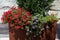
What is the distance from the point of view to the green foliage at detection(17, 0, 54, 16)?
3006 mm

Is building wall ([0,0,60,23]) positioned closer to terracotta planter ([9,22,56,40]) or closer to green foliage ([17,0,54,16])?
green foliage ([17,0,54,16])

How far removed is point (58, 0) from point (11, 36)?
3.10 feet

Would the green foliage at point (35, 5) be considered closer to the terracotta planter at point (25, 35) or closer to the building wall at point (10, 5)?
the building wall at point (10, 5)

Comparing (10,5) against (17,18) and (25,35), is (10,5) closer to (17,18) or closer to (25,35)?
(17,18)

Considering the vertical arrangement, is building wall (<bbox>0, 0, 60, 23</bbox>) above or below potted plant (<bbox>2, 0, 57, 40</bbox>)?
above

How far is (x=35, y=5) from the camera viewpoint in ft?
9.94

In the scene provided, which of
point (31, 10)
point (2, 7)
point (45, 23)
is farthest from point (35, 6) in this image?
point (2, 7)

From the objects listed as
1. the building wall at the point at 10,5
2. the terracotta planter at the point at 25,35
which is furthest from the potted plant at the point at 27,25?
the building wall at the point at 10,5

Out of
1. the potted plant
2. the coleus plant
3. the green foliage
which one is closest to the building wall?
the green foliage

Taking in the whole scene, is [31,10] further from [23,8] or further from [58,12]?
[58,12]

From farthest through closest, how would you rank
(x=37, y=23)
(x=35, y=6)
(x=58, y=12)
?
(x=58, y=12), (x=35, y=6), (x=37, y=23)

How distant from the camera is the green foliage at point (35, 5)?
9.86ft

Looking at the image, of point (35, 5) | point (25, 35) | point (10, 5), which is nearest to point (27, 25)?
point (25, 35)

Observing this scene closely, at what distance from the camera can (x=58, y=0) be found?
10.6 feet
